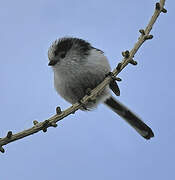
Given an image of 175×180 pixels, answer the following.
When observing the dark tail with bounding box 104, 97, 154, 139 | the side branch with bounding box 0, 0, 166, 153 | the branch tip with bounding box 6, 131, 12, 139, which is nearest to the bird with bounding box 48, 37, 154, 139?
the dark tail with bounding box 104, 97, 154, 139

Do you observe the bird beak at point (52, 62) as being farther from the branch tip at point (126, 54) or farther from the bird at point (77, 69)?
the branch tip at point (126, 54)

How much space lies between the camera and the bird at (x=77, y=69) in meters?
4.75

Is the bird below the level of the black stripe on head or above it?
below

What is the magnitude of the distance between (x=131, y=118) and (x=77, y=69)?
51.1 inches

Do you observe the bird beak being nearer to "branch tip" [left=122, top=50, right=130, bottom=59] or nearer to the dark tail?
the dark tail

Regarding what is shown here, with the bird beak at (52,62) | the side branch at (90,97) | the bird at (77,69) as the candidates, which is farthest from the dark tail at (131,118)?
the side branch at (90,97)

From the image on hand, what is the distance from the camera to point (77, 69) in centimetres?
476

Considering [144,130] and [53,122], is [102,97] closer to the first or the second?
[144,130]

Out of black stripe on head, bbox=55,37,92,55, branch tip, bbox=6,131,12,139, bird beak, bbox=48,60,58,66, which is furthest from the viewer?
black stripe on head, bbox=55,37,92,55

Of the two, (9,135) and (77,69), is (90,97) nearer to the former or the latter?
(9,135)

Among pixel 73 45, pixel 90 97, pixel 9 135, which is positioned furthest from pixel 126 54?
pixel 73 45

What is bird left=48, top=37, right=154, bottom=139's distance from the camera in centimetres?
475

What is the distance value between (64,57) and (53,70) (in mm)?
252

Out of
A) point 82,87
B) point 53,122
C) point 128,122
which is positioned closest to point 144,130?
point 128,122
